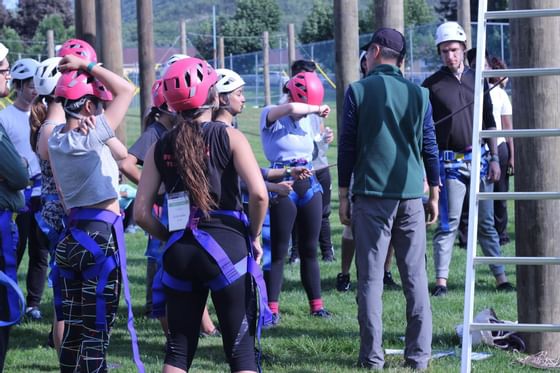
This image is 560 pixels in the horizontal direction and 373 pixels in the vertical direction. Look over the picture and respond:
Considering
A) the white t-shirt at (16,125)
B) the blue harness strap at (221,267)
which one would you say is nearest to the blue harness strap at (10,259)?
the blue harness strap at (221,267)

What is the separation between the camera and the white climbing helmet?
258 inches

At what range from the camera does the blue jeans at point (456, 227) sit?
9.16 m

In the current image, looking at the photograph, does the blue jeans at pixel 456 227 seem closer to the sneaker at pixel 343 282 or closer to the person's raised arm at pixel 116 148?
the sneaker at pixel 343 282

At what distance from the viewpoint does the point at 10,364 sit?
295 inches

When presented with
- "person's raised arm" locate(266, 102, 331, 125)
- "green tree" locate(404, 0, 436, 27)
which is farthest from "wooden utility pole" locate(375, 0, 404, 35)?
"green tree" locate(404, 0, 436, 27)

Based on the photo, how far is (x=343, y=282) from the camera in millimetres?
9867

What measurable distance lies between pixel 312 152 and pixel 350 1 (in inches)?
69.5

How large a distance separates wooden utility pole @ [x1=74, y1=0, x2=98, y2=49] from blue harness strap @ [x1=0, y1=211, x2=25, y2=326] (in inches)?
279

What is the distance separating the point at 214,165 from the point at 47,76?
1.96m

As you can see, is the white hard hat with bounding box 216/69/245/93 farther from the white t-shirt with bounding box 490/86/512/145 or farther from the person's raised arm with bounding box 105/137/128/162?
the white t-shirt with bounding box 490/86/512/145

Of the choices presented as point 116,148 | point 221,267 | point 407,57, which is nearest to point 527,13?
point 221,267

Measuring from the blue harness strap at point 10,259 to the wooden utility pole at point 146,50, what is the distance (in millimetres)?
8099

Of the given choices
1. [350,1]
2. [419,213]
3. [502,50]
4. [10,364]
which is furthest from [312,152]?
[502,50]

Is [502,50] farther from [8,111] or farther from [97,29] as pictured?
[8,111]
